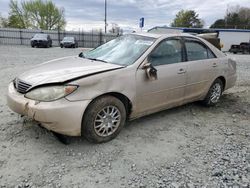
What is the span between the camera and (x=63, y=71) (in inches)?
132

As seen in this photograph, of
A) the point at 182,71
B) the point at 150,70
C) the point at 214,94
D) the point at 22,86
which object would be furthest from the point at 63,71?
the point at 214,94

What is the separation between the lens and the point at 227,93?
635 cm

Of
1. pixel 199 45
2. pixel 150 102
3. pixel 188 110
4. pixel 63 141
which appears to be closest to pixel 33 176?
pixel 63 141

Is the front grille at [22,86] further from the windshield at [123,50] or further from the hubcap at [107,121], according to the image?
the windshield at [123,50]

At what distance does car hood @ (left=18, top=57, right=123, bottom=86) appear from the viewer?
3143 mm

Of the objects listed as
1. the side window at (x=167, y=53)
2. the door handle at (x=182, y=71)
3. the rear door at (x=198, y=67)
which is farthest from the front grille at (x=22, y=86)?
the rear door at (x=198, y=67)

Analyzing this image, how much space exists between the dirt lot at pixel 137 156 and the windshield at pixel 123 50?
Answer: 1.09 m

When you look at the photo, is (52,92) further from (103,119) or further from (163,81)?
(163,81)

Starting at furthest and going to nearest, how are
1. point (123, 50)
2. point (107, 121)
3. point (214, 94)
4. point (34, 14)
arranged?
point (34, 14) < point (214, 94) < point (123, 50) < point (107, 121)

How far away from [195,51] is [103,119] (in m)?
2.34

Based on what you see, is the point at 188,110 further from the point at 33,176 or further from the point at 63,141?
the point at 33,176

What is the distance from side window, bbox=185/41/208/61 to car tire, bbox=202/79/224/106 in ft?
2.19

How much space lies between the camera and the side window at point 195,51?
448 cm

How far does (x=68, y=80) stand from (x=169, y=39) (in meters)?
2.01
